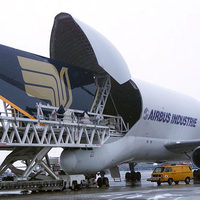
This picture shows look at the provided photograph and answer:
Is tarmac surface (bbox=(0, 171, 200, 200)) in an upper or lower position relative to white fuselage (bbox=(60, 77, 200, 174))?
lower

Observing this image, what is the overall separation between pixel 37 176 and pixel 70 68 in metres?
6.47

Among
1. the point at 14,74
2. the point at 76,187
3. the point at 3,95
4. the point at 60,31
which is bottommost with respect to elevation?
the point at 76,187

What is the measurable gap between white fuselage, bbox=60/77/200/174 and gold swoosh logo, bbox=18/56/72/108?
3.21m

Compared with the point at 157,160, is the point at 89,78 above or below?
above

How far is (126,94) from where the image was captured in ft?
78.8

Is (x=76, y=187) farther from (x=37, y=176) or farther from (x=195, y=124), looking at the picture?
(x=195, y=124)

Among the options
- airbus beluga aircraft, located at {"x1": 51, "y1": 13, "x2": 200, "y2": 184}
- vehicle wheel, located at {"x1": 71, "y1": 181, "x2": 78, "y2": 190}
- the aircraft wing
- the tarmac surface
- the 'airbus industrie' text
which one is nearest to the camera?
the tarmac surface

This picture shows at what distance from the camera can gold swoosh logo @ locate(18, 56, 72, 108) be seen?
18.5 m

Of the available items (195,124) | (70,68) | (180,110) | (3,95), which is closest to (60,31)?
(70,68)

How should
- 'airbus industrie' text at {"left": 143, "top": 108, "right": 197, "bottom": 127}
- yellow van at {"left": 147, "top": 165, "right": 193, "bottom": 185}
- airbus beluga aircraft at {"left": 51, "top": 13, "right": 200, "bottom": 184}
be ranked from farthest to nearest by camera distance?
'airbus industrie' text at {"left": 143, "top": 108, "right": 197, "bottom": 127} < yellow van at {"left": 147, "top": 165, "right": 193, "bottom": 185} < airbus beluga aircraft at {"left": 51, "top": 13, "right": 200, "bottom": 184}

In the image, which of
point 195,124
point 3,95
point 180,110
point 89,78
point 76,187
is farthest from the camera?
point 195,124

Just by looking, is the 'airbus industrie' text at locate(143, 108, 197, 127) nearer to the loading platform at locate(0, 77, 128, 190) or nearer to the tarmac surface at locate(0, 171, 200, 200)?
the loading platform at locate(0, 77, 128, 190)

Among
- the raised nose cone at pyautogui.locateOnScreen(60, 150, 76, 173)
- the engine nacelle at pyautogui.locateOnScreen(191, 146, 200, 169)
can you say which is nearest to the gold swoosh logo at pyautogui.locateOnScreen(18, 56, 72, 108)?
the raised nose cone at pyautogui.locateOnScreen(60, 150, 76, 173)

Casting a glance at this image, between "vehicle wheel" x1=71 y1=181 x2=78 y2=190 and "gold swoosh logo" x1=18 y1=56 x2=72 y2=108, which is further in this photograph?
"vehicle wheel" x1=71 y1=181 x2=78 y2=190
